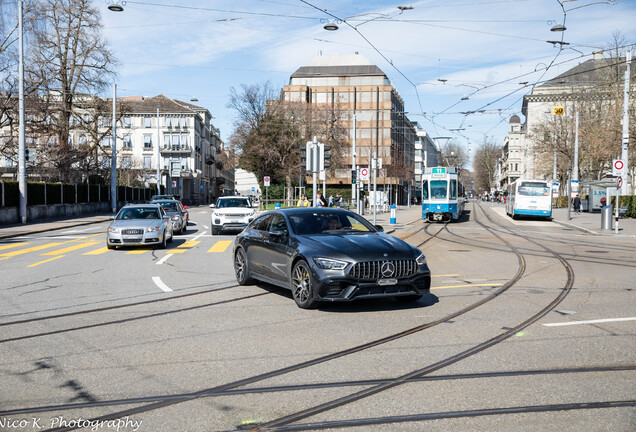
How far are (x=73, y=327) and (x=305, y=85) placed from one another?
81.6 meters

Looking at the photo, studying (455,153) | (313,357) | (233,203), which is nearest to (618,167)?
(233,203)

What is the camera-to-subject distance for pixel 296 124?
66.5 meters

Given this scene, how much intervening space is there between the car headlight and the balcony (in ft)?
307

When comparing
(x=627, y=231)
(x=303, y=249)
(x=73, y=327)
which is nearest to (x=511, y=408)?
(x=303, y=249)

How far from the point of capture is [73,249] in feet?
62.5

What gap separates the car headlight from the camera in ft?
27.1

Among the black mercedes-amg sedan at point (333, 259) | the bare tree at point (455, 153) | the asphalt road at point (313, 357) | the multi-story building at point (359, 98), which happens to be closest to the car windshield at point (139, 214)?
the asphalt road at point (313, 357)

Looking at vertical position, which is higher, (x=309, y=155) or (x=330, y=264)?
(x=309, y=155)

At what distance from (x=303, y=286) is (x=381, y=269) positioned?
45.7 inches

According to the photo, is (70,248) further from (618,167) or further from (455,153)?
(455,153)

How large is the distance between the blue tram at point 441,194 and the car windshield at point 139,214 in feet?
68.6

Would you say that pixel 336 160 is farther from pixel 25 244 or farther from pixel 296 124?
pixel 25 244

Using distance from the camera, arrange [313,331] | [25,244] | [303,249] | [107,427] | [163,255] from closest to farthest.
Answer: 1. [107,427]
2. [313,331]
3. [303,249]
4. [163,255]
5. [25,244]

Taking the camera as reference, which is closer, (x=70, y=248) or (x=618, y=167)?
(x=70, y=248)
